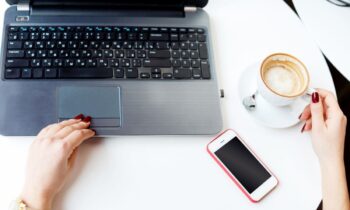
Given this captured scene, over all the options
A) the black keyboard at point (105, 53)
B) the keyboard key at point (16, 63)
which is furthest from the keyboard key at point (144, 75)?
the keyboard key at point (16, 63)

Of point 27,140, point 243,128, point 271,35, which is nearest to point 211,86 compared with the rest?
point 243,128

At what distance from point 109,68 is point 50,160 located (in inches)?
7.8

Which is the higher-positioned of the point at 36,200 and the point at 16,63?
the point at 16,63

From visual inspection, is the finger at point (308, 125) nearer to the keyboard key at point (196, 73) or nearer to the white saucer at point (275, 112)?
the white saucer at point (275, 112)

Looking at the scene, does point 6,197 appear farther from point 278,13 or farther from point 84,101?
point 278,13

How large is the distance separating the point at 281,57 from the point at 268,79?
48 mm

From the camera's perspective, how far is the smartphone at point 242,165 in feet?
2.14

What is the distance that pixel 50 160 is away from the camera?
612 mm

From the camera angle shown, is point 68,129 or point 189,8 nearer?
point 68,129

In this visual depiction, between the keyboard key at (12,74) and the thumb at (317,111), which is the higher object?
the keyboard key at (12,74)

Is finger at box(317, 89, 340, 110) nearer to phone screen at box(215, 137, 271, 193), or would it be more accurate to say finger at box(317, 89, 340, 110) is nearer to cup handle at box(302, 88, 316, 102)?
cup handle at box(302, 88, 316, 102)

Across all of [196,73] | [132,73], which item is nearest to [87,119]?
[132,73]

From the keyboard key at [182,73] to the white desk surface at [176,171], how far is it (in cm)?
8

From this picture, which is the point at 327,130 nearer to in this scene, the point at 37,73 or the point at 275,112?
the point at 275,112
